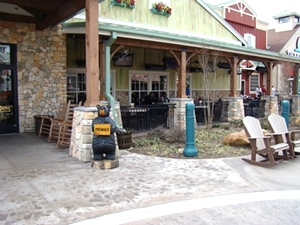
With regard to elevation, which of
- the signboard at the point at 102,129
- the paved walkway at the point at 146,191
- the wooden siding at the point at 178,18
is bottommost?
the paved walkway at the point at 146,191

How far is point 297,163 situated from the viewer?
255 inches

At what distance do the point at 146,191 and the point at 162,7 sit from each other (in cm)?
997

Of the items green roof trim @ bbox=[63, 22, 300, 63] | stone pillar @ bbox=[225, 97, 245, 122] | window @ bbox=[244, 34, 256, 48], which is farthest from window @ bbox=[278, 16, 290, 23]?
stone pillar @ bbox=[225, 97, 245, 122]

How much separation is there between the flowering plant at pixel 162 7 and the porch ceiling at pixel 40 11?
5.40 m

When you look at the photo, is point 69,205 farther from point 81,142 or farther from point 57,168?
point 81,142

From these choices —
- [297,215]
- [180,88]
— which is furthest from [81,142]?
[180,88]

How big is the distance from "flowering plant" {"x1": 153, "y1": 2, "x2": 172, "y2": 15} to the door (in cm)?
618

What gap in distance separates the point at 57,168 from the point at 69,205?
1.74 meters

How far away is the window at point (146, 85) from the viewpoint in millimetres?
13545

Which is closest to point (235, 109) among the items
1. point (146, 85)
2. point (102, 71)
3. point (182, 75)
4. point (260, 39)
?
point (182, 75)

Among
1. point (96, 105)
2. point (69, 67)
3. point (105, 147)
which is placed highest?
point (69, 67)

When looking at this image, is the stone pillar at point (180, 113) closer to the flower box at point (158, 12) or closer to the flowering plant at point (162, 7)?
the flower box at point (158, 12)

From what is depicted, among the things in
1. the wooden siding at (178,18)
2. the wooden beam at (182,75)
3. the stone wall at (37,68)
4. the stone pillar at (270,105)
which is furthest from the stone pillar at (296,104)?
the stone wall at (37,68)

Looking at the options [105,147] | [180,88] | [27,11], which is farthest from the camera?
[180,88]
